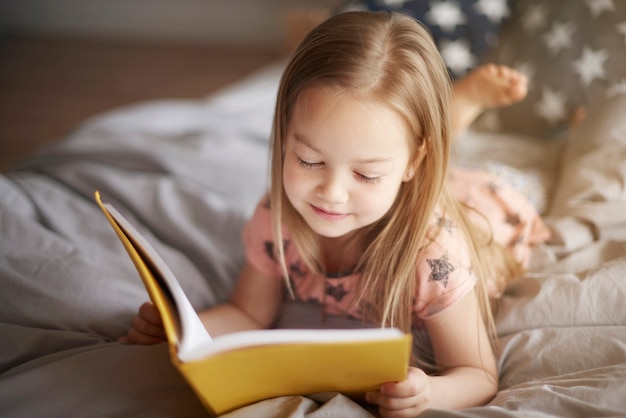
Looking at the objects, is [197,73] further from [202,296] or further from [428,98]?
[428,98]

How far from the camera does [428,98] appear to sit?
724 mm

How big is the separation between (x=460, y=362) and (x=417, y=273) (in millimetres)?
130

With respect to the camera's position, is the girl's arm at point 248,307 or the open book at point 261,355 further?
the girl's arm at point 248,307

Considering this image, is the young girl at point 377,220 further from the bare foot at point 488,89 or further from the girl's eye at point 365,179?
the bare foot at point 488,89

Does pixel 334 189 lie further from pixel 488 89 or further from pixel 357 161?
pixel 488 89

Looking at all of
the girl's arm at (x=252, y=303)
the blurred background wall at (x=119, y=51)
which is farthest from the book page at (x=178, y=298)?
the blurred background wall at (x=119, y=51)

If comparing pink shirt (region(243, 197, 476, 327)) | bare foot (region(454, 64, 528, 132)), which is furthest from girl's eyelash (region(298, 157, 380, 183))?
bare foot (region(454, 64, 528, 132))

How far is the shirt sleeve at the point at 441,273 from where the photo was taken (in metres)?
0.77

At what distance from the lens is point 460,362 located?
791mm

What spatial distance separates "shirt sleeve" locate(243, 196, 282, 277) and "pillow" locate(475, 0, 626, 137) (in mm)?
683

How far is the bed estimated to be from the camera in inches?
29.7

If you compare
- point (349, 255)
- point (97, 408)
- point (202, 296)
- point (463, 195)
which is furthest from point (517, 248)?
point (97, 408)

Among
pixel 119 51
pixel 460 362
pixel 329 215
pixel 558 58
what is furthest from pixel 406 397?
pixel 119 51

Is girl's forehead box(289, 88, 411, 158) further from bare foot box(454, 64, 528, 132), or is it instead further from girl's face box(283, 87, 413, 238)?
bare foot box(454, 64, 528, 132)
